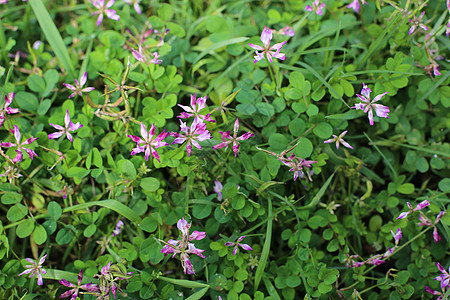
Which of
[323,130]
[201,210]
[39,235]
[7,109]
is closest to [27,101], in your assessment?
[7,109]

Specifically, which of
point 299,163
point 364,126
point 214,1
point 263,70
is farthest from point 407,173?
point 214,1

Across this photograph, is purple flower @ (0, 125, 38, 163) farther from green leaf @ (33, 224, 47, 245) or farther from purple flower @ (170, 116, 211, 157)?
purple flower @ (170, 116, 211, 157)

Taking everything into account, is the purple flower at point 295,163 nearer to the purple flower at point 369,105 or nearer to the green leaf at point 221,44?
the purple flower at point 369,105

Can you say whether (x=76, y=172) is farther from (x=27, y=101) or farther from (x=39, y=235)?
(x=27, y=101)

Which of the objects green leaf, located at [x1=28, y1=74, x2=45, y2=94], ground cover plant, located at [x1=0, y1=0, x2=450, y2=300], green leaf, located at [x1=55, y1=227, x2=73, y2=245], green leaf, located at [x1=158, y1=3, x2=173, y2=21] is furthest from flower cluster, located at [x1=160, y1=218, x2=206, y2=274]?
green leaf, located at [x1=158, y1=3, x2=173, y2=21]

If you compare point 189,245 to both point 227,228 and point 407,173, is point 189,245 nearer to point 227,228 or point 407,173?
point 227,228
